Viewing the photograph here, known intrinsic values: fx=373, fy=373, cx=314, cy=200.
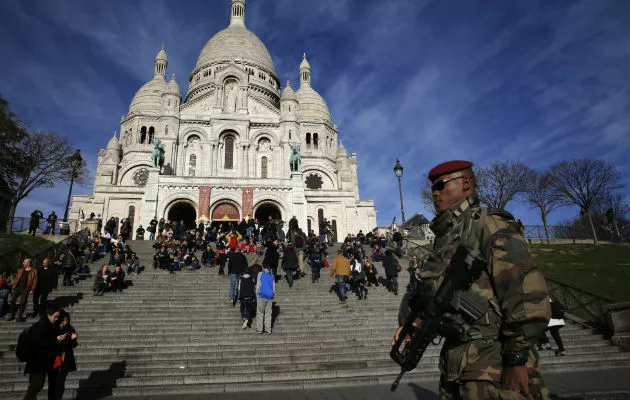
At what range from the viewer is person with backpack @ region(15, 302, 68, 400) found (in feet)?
15.7

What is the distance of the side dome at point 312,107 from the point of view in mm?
45344

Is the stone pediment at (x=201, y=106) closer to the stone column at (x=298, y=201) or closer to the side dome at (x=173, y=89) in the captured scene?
the side dome at (x=173, y=89)

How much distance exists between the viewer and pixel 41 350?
4855mm

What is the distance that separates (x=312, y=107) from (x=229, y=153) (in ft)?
48.4

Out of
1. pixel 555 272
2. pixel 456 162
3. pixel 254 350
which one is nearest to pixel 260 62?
pixel 555 272

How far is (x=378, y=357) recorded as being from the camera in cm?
823

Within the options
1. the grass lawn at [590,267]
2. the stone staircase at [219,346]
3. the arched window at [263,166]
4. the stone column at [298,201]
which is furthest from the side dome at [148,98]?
the grass lawn at [590,267]

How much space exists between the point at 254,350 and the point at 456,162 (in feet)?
22.9

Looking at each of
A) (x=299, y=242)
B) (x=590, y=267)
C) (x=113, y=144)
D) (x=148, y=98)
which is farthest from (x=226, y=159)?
(x=590, y=267)

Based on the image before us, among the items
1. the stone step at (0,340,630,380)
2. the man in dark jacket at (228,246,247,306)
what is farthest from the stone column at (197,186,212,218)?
the stone step at (0,340,630,380)

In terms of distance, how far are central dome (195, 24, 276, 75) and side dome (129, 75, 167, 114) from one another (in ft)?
22.0

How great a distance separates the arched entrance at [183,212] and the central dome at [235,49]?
955 inches

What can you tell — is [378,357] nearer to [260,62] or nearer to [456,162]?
[456,162]

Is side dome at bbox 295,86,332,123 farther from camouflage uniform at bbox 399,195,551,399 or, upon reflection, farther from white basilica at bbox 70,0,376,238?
camouflage uniform at bbox 399,195,551,399
